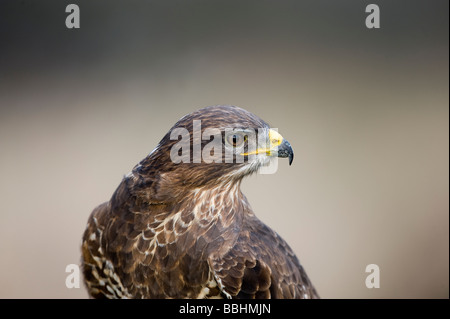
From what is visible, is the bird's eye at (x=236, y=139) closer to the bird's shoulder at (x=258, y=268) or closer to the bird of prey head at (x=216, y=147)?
the bird of prey head at (x=216, y=147)

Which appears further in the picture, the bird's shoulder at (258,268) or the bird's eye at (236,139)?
the bird's shoulder at (258,268)

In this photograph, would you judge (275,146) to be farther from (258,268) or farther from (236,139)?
(258,268)

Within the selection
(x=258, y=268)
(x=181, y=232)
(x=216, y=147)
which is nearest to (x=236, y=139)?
(x=216, y=147)

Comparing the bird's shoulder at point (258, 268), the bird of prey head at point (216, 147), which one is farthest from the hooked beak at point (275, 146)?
the bird's shoulder at point (258, 268)

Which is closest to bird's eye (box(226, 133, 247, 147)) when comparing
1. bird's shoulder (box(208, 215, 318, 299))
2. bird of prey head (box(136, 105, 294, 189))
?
bird of prey head (box(136, 105, 294, 189))

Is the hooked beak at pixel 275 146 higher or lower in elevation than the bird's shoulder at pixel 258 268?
higher

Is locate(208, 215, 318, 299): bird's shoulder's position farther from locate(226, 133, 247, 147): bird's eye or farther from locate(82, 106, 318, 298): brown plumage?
locate(226, 133, 247, 147): bird's eye
